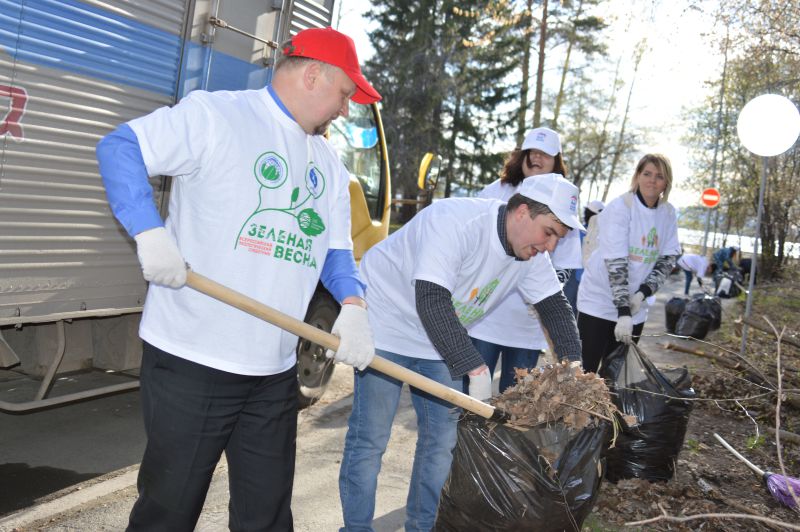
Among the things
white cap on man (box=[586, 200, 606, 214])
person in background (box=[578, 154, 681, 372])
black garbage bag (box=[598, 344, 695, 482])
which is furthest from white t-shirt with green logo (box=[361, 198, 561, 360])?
white cap on man (box=[586, 200, 606, 214])

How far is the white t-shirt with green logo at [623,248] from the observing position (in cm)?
489

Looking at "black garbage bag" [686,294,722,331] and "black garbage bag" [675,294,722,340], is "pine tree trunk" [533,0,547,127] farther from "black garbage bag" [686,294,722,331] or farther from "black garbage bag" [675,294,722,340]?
"black garbage bag" [675,294,722,340]

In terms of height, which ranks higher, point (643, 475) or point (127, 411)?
point (643, 475)

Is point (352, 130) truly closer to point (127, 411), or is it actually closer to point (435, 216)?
point (127, 411)

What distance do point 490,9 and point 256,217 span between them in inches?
759

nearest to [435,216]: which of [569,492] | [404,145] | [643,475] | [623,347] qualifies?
[569,492]

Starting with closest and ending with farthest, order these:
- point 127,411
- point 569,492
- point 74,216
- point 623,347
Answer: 1. point 569,492
2. point 74,216
3. point 623,347
4. point 127,411

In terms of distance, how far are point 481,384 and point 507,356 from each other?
1.42m

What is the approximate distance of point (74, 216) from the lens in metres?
4.18

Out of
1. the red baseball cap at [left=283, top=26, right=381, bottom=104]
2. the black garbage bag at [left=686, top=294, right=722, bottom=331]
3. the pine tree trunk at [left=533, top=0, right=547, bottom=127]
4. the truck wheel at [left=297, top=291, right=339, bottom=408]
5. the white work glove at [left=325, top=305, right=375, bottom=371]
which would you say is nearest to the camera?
the red baseball cap at [left=283, top=26, right=381, bottom=104]

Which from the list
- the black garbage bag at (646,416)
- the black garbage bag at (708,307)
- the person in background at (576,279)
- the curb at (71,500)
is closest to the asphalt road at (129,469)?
the curb at (71,500)

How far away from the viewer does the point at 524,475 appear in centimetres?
289

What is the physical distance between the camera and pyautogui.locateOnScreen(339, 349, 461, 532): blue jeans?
10.4 ft

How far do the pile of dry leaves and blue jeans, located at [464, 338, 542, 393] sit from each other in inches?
47.3
